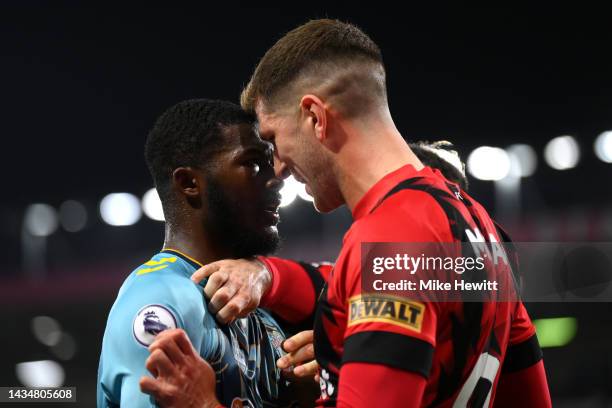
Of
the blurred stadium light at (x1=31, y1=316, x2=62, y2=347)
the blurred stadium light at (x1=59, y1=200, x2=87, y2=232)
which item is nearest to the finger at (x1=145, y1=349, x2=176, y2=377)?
the blurred stadium light at (x1=31, y1=316, x2=62, y2=347)

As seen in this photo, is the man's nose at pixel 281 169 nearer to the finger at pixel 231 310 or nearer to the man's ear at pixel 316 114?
the man's ear at pixel 316 114

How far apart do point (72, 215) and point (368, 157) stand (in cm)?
1952

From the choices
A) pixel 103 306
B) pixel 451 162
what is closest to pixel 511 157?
pixel 103 306

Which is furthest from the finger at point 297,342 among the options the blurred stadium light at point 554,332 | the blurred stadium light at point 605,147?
the blurred stadium light at point 605,147

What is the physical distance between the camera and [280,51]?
1908 millimetres

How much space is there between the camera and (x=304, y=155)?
185 centimetres

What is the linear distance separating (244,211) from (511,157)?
16981 millimetres

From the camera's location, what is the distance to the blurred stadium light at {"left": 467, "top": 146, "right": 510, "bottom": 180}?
54.0ft

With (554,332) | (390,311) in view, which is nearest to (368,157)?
(390,311)

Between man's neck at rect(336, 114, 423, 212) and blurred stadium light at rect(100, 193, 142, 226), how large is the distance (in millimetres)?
18214

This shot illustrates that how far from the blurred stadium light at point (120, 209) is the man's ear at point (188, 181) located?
17.6m

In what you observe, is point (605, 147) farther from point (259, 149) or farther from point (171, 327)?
point (171, 327)

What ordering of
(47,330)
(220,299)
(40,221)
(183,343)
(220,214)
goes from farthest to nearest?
(40,221), (47,330), (220,214), (220,299), (183,343)

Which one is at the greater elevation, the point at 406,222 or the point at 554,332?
the point at 406,222
